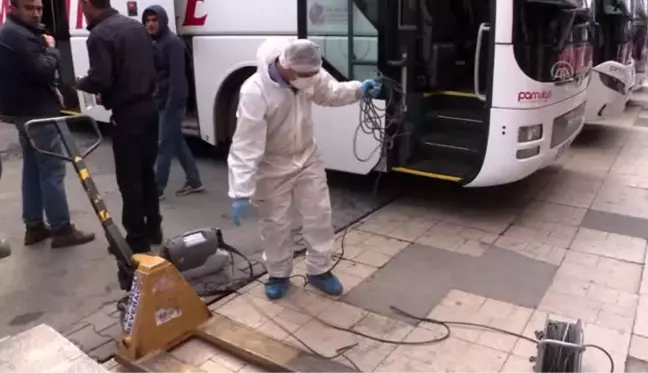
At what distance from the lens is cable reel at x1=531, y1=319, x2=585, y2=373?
271 cm

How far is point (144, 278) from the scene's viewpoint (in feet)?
9.70

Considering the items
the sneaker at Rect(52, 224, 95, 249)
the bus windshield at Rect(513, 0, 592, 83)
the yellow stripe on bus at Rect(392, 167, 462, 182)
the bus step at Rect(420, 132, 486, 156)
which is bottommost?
the sneaker at Rect(52, 224, 95, 249)

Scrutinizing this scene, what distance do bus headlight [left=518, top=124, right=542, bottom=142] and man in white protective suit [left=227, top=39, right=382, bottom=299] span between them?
4.65 ft

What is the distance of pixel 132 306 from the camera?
9.82 ft

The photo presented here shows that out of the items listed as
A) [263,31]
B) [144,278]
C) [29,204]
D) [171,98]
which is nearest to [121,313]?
[144,278]

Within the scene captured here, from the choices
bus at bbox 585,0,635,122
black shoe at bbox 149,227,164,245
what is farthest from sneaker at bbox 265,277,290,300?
bus at bbox 585,0,635,122

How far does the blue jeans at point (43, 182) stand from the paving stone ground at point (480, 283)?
1.65 meters

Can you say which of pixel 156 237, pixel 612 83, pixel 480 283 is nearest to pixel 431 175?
pixel 480 283

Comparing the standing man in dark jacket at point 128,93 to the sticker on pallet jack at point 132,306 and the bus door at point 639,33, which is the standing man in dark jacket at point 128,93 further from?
the bus door at point 639,33

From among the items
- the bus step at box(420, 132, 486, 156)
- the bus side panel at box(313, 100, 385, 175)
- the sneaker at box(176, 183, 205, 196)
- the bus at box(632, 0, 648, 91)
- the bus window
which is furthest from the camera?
the bus at box(632, 0, 648, 91)

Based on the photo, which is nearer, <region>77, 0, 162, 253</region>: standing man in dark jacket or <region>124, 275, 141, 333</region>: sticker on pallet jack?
<region>124, 275, 141, 333</region>: sticker on pallet jack

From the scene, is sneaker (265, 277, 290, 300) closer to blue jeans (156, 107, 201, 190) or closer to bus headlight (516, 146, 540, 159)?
bus headlight (516, 146, 540, 159)

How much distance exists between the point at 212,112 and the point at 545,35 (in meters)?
3.44

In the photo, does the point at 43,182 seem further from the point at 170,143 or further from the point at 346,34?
the point at 346,34
